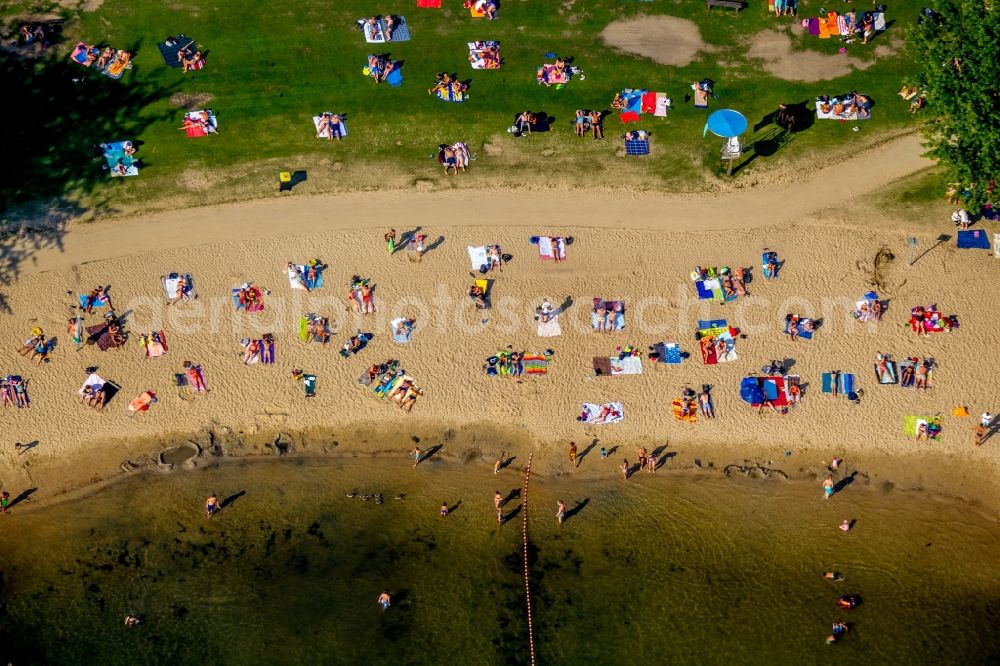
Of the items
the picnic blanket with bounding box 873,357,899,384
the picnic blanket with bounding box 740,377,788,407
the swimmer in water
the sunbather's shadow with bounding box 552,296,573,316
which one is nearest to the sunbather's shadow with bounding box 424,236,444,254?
the sunbather's shadow with bounding box 552,296,573,316

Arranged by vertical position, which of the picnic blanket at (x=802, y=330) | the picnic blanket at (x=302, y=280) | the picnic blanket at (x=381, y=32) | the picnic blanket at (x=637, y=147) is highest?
the picnic blanket at (x=381, y=32)

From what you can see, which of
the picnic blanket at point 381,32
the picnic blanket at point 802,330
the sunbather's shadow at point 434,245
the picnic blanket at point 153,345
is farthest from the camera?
the picnic blanket at point 381,32

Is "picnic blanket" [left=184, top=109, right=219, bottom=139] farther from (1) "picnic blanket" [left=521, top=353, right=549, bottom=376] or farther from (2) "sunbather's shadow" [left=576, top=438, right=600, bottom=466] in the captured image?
(2) "sunbather's shadow" [left=576, top=438, right=600, bottom=466]

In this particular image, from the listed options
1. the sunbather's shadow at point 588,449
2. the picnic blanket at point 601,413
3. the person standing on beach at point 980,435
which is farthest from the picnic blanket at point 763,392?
the person standing on beach at point 980,435

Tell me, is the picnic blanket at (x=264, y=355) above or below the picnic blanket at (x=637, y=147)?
below

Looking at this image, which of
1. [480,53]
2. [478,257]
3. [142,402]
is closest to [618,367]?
[478,257]

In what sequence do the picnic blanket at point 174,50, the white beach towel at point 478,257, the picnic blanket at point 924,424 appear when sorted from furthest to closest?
1. the picnic blanket at point 174,50
2. the white beach towel at point 478,257
3. the picnic blanket at point 924,424

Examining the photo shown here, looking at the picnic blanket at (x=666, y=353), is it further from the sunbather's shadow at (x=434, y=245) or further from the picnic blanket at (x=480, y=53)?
the picnic blanket at (x=480, y=53)
